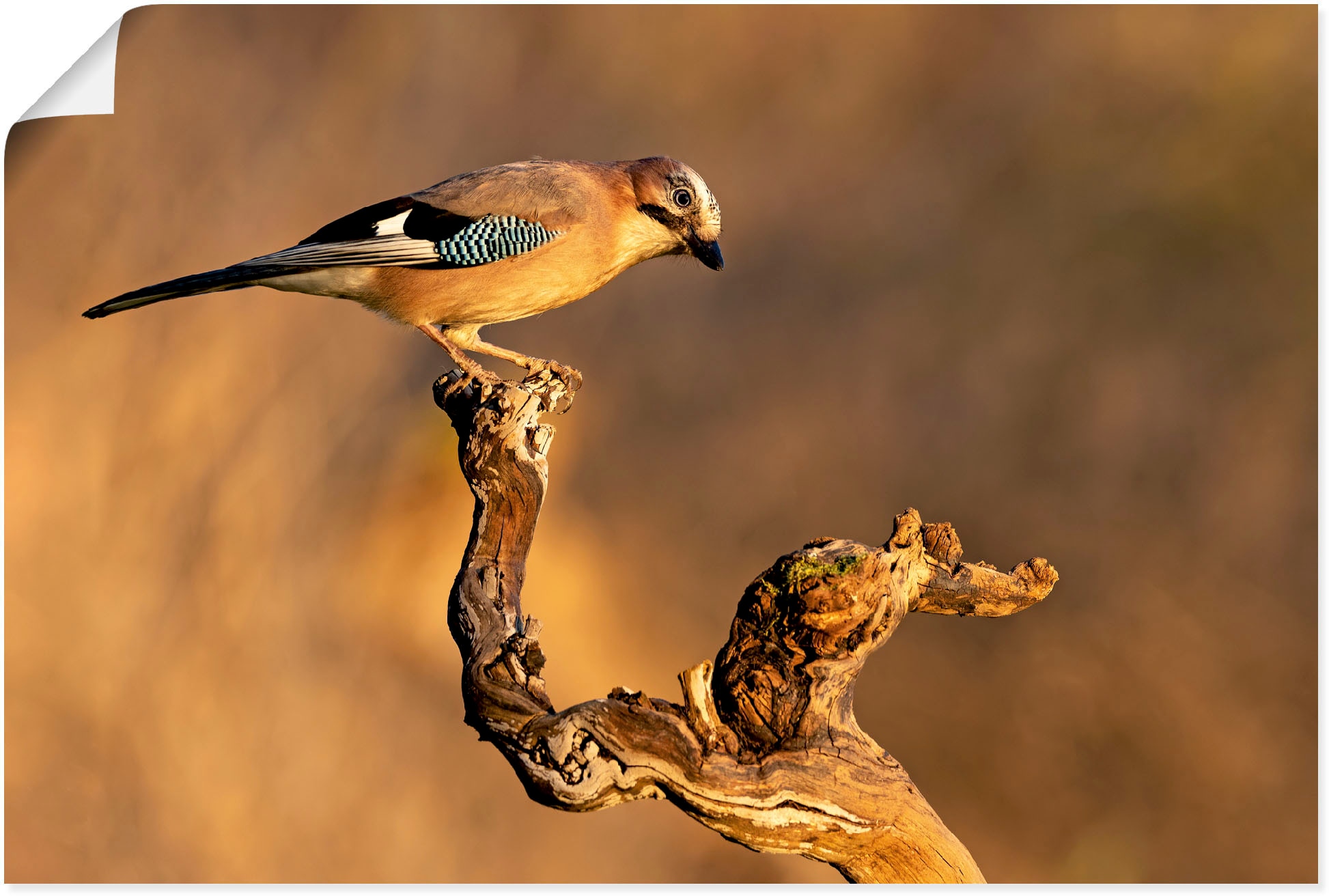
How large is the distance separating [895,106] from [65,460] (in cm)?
356

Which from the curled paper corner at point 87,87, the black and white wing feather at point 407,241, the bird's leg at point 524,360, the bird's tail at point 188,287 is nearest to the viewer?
the bird's tail at point 188,287

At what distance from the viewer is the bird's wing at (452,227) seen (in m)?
3.05

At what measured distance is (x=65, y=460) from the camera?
14.6 feet

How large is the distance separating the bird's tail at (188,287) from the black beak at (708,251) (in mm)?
1186

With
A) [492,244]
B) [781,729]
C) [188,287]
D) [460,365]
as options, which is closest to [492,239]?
[492,244]

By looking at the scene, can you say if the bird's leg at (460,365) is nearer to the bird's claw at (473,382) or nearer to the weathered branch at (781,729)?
the bird's claw at (473,382)

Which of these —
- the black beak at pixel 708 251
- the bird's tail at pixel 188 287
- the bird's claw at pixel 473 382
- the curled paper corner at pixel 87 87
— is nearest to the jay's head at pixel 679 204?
the black beak at pixel 708 251

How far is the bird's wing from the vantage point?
3047mm

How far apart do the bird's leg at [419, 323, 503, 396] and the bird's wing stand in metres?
0.25

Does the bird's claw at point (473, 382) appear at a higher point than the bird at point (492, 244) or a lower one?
lower

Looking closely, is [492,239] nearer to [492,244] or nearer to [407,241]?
[492,244]

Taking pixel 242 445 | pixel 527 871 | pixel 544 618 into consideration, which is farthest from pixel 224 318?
pixel 527 871

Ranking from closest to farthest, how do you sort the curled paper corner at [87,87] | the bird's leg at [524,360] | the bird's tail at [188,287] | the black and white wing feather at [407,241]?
the bird's tail at [188,287] < the black and white wing feather at [407,241] < the bird's leg at [524,360] < the curled paper corner at [87,87]

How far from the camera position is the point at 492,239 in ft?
10.1
